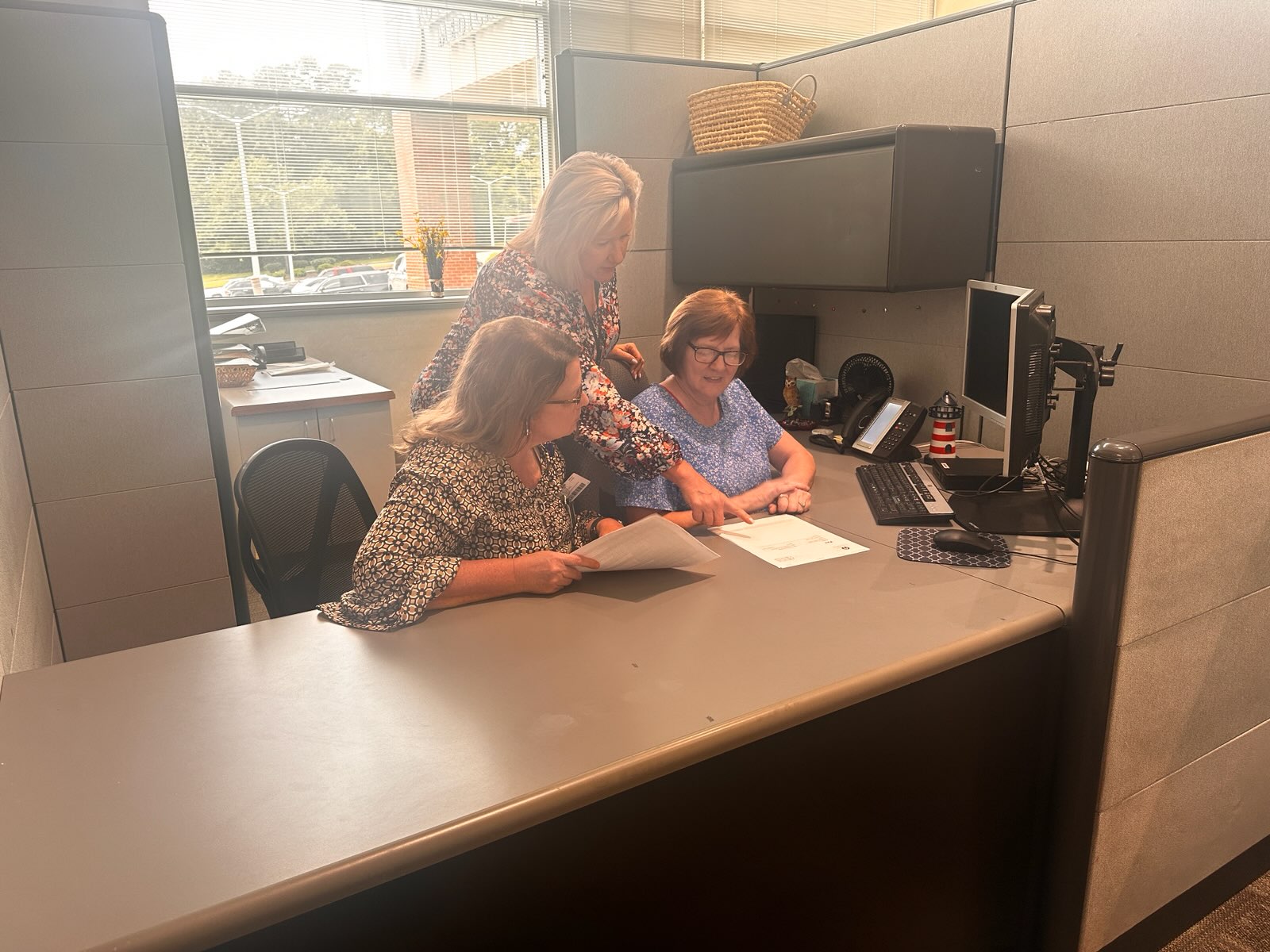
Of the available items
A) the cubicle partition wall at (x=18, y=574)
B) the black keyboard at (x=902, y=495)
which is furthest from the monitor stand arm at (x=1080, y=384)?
the cubicle partition wall at (x=18, y=574)

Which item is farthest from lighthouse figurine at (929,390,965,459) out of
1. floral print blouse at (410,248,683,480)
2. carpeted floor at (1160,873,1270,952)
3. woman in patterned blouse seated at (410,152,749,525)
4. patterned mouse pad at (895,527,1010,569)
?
carpeted floor at (1160,873,1270,952)

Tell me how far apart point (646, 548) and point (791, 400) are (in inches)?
66.7

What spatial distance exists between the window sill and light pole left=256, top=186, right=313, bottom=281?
16 centimetres

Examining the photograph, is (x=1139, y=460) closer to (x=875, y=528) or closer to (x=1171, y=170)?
(x=875, y=528)

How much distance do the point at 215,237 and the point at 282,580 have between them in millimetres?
3314

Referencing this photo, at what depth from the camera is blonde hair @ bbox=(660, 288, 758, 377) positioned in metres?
2.11

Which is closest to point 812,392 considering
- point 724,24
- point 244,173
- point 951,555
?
point 951,555

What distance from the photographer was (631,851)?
3.81 ft

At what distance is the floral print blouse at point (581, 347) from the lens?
6.38ft

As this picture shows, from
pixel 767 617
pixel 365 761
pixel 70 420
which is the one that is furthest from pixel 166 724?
pixel 70 420

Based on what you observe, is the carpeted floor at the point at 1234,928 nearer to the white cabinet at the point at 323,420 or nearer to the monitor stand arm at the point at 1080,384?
the monitor stand arm at the point at 1080,384

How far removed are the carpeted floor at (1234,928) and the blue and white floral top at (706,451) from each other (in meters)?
1.31

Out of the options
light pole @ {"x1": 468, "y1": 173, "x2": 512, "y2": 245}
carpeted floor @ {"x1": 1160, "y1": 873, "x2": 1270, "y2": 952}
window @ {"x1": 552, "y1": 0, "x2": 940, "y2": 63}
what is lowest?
carpeted floor @ {"x1": 1160, "y1": 873, "x2": 1270, "y2": 952}

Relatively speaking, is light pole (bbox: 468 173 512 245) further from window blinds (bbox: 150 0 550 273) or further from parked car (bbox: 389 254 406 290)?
parked car (bbox: 389 254 406 290)
